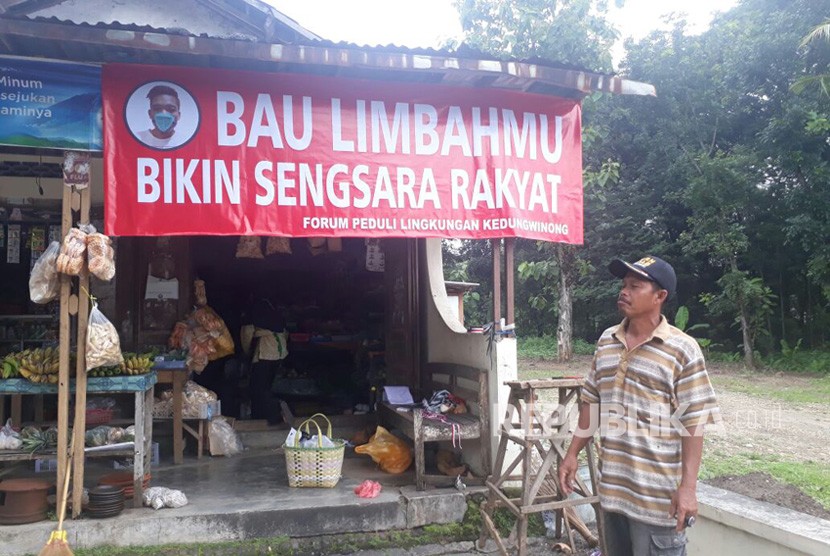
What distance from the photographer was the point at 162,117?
5.04 metres

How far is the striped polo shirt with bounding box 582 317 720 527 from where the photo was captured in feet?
9.80

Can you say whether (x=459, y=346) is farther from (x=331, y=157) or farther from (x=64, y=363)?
(x=64, y=363)

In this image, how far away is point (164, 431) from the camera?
747cm

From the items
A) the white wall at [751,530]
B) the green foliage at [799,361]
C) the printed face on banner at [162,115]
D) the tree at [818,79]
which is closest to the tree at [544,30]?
the tree at [818,79]

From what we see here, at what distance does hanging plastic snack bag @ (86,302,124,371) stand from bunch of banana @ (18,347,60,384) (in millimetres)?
490

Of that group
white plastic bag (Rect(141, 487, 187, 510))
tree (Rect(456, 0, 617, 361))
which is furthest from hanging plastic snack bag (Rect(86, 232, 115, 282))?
tree (Rect(456, 0, 617, 361))

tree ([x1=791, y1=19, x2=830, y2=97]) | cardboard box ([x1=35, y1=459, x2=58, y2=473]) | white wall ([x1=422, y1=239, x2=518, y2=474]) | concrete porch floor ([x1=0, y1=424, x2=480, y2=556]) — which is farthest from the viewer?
tree ([x1=791, y1=19, x2=830, y2=97])

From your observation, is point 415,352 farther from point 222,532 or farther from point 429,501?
point 222,532

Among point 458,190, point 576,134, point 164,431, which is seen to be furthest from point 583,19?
point 164,431

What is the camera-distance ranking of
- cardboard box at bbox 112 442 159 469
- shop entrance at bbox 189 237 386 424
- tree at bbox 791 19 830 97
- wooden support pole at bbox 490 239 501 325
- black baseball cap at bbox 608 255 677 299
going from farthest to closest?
tree at bbox 791 19 830 97
shop entrance at bbox 189 237 386 424
cardboard box at bbox 112 442 159 469
wooden support pole at bbox 490 239 501 325
black baseball cap at bbox 608 255 677 299

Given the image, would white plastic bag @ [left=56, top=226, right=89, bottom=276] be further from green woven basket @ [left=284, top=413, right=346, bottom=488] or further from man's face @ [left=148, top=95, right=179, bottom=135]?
green woven basket @ [left=284, top=413, right=346, bottom=488]

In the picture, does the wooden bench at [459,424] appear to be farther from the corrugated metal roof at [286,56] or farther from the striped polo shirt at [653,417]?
the corrugated metal roof at [286,56]

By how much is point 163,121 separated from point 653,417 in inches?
163

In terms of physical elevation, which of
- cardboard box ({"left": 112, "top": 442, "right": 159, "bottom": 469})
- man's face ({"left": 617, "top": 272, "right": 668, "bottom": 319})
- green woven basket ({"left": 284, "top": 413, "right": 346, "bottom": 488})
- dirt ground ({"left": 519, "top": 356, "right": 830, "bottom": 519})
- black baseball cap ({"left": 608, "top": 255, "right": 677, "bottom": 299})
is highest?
black baseball cap ({"left": 608, "top": 255, "right": 677, "bottom": 299})
